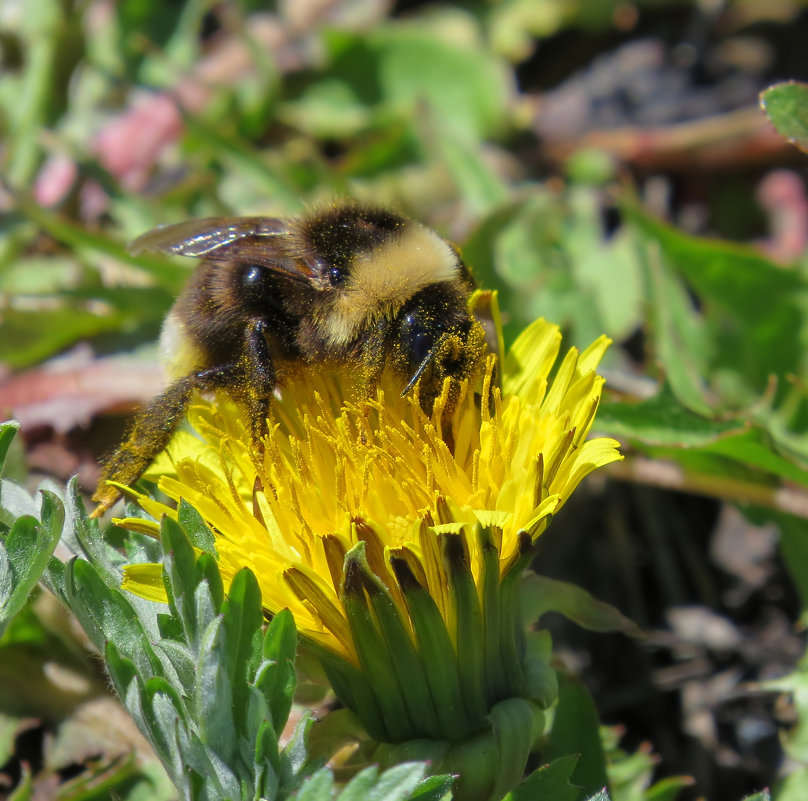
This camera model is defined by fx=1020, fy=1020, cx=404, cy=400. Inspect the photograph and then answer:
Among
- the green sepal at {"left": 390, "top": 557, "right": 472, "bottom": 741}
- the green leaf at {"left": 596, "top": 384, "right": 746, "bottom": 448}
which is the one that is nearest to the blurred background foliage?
the green leaf at {"left": 596, "top": 384, "right": 746, "bottom": 448}

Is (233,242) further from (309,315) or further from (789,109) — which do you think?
(789,109)

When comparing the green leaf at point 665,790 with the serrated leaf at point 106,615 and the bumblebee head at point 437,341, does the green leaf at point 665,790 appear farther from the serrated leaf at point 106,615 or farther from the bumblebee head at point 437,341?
the serrated leaf at point 106,615

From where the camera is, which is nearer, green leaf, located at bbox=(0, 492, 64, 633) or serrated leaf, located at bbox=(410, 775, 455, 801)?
serrated leaf, located at bbox=(410, 775, 455, 801)

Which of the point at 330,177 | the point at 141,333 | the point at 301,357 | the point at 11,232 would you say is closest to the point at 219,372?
the point at 301,357

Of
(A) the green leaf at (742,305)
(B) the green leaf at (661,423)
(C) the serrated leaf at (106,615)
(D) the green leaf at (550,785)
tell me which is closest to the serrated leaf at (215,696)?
(C) the serrated leaf at (106,615)

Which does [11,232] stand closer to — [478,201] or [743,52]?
[478,201]

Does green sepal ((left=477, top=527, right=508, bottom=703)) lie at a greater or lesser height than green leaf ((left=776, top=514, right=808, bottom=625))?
greater

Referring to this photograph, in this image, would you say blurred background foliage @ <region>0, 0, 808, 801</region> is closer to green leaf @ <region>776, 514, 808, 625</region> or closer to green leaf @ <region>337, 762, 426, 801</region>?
green leaf @ <region>776, 514, 808, 625</region>
